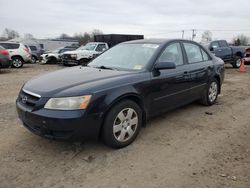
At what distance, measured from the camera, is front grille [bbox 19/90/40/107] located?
11.0 ft

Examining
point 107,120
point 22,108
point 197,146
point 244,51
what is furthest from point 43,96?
point 244,51

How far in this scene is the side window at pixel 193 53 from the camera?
505 centimetres

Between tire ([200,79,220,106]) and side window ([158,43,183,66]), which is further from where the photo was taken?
tire ([200,79,220,106])

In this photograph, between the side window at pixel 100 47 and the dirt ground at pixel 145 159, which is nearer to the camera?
the dirt ground at pixel 145 159

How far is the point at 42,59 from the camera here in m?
19.9

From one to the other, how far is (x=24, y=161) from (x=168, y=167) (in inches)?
73.7

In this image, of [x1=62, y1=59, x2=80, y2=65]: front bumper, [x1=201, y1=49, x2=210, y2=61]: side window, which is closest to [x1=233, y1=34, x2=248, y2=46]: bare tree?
[x1=62, y1=59, x2=80, y2=65]: front bumper

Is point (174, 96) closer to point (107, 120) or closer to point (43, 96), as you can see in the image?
point (107, 120)

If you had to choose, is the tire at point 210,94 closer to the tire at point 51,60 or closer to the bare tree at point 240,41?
the tire at point 51,60

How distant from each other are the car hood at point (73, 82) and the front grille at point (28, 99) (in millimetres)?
72

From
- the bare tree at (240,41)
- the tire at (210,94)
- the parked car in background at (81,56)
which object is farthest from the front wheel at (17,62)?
the bare tree at (240,41)

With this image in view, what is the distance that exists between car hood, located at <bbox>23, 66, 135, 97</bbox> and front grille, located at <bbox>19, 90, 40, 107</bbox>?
7 centimetres

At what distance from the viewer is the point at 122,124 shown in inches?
141

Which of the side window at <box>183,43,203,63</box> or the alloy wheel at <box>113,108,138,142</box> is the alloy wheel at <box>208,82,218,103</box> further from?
the alloy wheel at <box>113,108,138,142</box>
